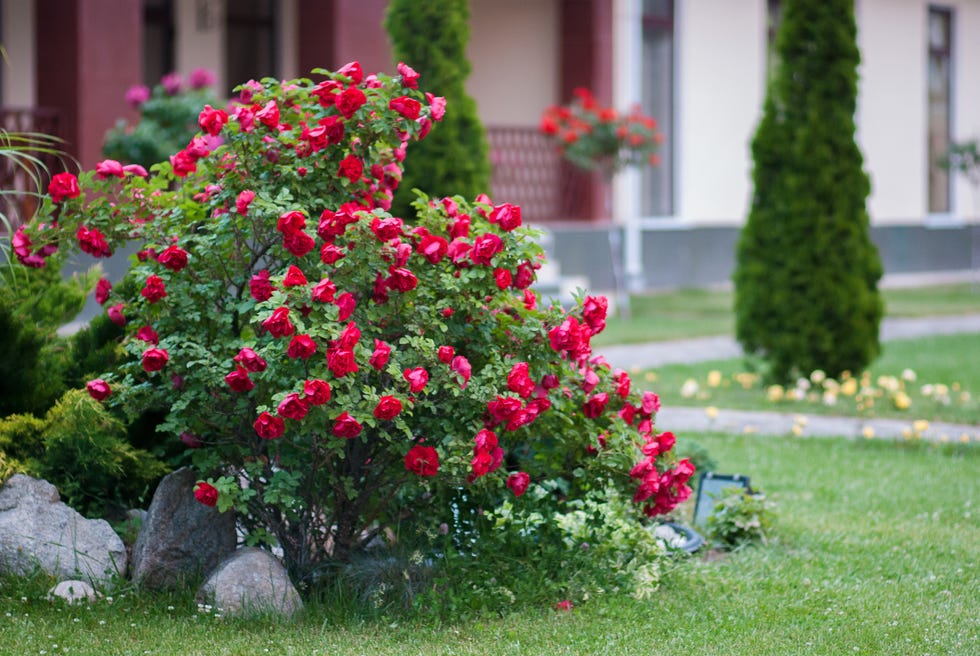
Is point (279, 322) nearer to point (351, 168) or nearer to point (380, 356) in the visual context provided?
point (380, 356)

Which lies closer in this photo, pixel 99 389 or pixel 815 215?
pixel 99 389

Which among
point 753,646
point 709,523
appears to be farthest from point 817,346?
point 753,646

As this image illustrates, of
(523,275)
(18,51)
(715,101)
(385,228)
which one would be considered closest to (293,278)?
(385,228)

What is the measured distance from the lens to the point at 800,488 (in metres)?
6.81

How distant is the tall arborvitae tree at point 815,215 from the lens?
9.95 meters

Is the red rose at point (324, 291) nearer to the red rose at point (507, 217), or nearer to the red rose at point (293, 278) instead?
the red rose at point (293, 278)

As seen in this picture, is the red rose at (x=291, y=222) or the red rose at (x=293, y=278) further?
the red rose at (x=291, y=222)

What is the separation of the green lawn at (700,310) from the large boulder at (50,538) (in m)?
8.42

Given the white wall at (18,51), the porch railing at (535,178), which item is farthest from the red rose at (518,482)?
the porch railing at (535,178)

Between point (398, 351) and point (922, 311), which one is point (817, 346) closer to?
point (398, 351)

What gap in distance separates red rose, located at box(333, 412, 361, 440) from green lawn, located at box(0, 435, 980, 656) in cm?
61

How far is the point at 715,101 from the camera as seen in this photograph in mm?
19672

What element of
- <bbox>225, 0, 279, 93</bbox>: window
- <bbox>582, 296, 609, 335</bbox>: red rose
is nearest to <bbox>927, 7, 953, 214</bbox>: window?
<bbox>225, 0, 279, 93</bbox>: window

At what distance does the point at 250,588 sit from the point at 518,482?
88 centimetres
